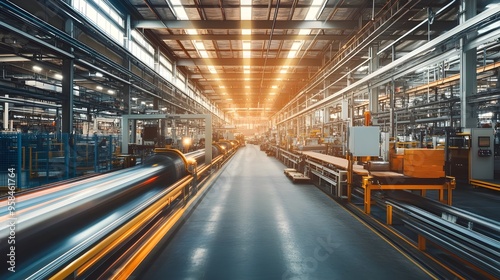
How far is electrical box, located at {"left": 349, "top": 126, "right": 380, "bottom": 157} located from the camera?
4.99m

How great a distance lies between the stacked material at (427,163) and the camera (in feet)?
14.3

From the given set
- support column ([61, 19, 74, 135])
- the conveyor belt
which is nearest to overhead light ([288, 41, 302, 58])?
support column ([61, 19, 74, 135])

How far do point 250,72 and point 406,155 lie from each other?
1483cm

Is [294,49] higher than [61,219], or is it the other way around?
[294,49]

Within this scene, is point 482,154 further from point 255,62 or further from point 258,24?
point 255,62

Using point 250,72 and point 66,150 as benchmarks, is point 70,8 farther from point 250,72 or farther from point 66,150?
point 250,72

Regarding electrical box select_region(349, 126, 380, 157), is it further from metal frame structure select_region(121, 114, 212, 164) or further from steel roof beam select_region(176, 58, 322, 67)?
steel roof beam select_region(176, 58, 322, 67)

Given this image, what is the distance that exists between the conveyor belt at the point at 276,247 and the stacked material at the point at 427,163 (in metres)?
1.42

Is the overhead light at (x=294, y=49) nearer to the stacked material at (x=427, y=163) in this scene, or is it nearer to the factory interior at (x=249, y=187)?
the factory interior at (x=249, y=187)

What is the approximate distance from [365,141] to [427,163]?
43.7 inches

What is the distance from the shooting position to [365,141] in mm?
5055

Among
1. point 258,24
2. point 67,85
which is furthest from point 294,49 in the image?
point 67,85

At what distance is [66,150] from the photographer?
7.41m

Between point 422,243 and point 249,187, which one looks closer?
point 422,243
